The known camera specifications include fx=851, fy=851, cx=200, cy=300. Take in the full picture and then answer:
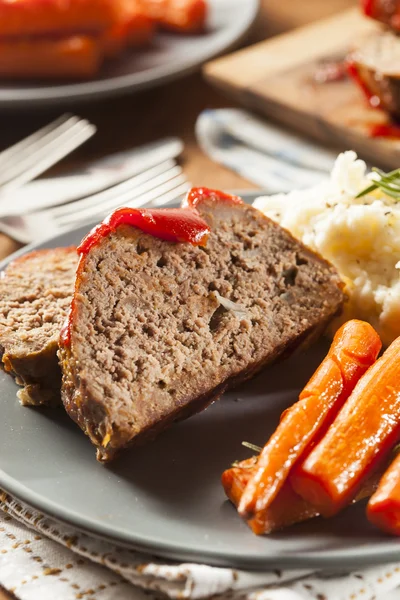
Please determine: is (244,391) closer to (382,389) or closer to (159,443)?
(159,443)

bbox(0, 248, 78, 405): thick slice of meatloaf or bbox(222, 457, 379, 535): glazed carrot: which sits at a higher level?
bbox(0, 248, 78, 405): thick slice of meatloaf

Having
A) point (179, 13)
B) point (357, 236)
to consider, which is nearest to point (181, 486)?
point (357, 236)

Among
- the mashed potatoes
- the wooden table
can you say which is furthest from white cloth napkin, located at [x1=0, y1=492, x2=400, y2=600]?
the wooden table

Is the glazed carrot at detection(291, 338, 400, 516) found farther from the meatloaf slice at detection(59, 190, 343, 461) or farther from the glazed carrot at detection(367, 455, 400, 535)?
the meatloaf slice at detection(59, 190, 343, 461)

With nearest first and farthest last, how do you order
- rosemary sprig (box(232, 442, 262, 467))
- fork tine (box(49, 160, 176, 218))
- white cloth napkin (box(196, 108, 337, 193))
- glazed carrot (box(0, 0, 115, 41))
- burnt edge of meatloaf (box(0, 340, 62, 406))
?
rosemary sprig (box(232, 442, 262, 467)), burnt edge of meatloaf (box(0, 340, 62, 406)), fork tine (box(49, 160, 176, 218)), white cloth napkin (box(196, 108, 337, 193)), glazed carrot (box(0, 0, 115, 41))

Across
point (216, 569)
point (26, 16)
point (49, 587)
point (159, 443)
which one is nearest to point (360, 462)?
point (216, 569)

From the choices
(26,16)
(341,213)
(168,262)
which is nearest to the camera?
(168,262)
